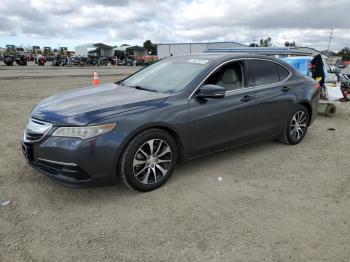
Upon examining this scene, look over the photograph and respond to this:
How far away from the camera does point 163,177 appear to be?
13.5 ft

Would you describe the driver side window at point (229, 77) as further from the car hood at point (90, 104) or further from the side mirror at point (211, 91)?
the car hood at point (90, 104)

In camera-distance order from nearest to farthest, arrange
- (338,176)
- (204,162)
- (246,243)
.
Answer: (246,243)
(338,176)
(204,162)

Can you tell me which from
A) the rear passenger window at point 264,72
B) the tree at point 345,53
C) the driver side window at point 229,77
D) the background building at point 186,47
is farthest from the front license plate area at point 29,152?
the tree at point 345,53

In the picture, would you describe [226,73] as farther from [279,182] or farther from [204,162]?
[279,182]

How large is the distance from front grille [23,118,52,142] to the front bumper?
0.24 ft

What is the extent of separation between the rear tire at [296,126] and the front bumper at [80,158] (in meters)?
3.20

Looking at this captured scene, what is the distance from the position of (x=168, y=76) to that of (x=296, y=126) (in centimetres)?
253

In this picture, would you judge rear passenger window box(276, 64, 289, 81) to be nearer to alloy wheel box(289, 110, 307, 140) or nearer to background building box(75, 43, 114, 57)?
alloy wheel box(289, 110, 307, 140)

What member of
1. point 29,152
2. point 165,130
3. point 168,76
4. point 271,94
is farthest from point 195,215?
point 271,94

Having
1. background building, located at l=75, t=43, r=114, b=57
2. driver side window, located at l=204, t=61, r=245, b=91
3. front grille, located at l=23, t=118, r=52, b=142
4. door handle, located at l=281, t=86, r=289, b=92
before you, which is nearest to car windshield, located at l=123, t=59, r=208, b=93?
driver side window, located at l=204, t=61, r=245, b=91

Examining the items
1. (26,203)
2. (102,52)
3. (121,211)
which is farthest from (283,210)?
(102,52)

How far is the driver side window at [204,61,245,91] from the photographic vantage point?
456cm

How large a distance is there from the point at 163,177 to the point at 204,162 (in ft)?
3.50

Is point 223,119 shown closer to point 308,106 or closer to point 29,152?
point 308,106
